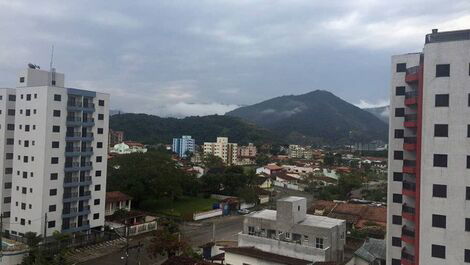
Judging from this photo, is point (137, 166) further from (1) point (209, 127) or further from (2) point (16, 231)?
(1) point (209, 127)

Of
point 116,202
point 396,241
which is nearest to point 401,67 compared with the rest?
point 396,241

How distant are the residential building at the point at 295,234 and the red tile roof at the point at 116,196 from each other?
1813cm

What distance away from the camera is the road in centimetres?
3275

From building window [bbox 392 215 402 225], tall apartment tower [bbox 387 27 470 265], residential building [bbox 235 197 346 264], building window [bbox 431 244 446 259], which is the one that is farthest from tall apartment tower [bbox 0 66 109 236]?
building window [bbox 431 244 446 259]

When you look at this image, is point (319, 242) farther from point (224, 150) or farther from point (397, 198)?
point (224, 150)

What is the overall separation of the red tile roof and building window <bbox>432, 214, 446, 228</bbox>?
3297 cm

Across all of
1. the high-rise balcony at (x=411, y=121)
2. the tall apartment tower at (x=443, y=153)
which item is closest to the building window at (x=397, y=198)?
the tall apartment tower at (x=443, y=153)

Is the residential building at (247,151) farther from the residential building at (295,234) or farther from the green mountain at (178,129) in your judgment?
the residential building at (295,234)

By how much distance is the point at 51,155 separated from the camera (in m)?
35.2

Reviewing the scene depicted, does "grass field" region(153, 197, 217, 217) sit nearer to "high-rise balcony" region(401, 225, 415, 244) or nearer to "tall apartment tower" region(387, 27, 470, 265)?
"high-rise balcony" region(401, 225, 415, 244)

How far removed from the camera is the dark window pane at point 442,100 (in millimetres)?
21000

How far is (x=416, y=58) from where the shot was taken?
26.8 metres

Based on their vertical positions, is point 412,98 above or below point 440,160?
above

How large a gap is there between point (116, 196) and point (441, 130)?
3462 cm
